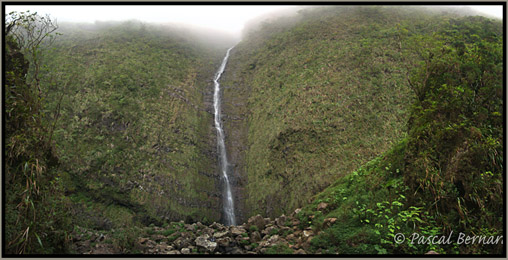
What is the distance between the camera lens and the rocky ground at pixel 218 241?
27.3 feet

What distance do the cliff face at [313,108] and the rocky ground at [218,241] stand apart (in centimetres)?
468

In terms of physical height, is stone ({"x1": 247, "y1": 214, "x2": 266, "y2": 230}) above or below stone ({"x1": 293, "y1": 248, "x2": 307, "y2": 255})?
below

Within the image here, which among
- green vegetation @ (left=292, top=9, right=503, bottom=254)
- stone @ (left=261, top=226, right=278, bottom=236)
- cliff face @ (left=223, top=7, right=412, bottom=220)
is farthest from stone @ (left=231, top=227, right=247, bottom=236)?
cliff face @ (left=223, top=7, right=412, bottom=220)

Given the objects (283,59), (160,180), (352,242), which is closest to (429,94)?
(352,242)

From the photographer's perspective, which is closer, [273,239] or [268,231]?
[273,239]

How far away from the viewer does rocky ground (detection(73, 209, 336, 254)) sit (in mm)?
8320

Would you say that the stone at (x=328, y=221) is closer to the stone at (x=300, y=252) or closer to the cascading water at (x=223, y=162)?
the stone at (x=300, y=252)

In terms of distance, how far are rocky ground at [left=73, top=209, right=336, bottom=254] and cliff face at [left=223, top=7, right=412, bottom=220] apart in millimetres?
4680

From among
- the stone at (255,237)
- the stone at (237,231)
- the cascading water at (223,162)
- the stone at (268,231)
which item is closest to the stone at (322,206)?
the stone at (268,231)

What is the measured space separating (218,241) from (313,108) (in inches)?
517

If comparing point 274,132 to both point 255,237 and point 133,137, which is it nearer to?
point 133,137

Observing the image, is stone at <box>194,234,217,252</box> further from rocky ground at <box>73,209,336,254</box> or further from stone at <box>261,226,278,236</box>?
stone at <box>261,226,278,236</box>

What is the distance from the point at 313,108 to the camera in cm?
1977

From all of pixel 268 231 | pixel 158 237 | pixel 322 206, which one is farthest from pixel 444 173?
pixel 158 237
